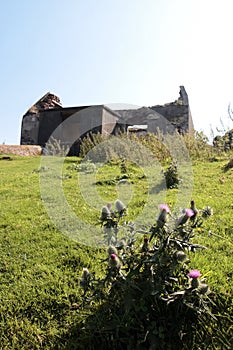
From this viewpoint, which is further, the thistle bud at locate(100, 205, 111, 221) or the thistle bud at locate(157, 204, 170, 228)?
the thistle bud at locate(100, 205, 111, 221)

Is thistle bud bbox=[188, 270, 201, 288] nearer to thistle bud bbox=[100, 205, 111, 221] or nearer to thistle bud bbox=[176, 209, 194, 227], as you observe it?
thistle bud bbox=[176, 209, 194, 227]

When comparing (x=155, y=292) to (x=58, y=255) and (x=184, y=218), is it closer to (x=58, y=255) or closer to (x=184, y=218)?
(x=184, y=218)

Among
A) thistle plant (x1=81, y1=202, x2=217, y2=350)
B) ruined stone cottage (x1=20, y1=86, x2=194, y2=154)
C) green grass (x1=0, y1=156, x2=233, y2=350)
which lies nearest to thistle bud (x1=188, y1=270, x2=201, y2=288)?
thistle plant (x1=81, y1=202, x2=217, y2=350)

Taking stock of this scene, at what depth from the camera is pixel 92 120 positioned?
1424cm

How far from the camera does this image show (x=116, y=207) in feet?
5.82

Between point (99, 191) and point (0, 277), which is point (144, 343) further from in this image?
point (99, 191)

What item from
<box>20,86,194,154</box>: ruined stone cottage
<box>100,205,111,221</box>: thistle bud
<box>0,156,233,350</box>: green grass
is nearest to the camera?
<box>100,205,111,221</box>: thistle bud

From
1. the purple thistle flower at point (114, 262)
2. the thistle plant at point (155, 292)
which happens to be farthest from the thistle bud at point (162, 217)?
the purple thistle flower at point (114, 262)

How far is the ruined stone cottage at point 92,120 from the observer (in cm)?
1452

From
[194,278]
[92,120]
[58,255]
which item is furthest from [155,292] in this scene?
[92,120]

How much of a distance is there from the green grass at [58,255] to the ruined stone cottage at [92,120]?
972 centimetres

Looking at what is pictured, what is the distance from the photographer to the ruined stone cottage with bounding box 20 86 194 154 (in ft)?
47.6

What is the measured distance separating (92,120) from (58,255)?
471 inches

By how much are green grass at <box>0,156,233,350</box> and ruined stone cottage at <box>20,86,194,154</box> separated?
31.9 ft
